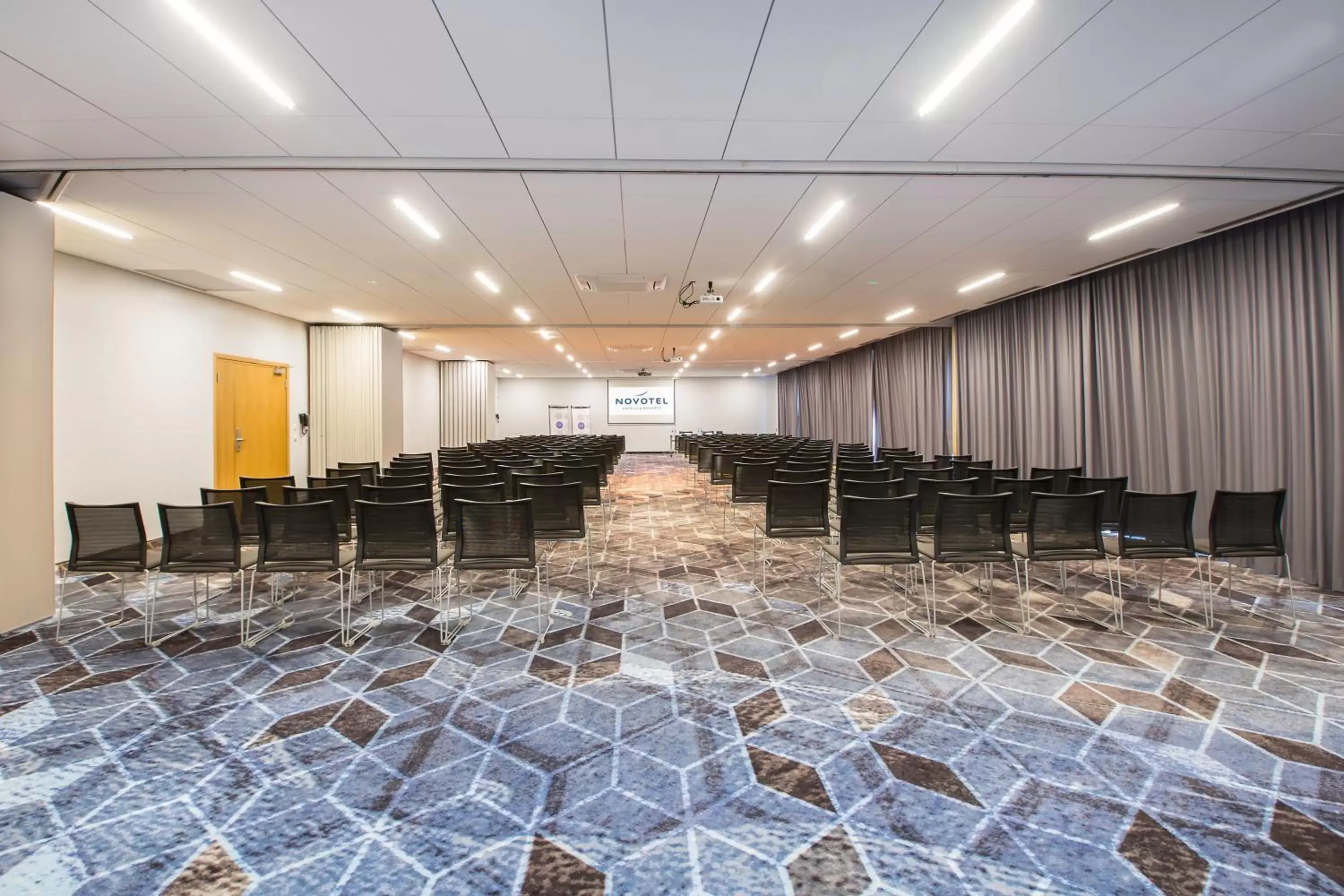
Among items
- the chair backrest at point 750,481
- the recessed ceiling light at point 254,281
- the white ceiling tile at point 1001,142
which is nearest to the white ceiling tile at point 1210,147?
the white ceiling tile at point 1001,142

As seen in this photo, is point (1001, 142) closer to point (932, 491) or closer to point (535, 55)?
point (932, 491)

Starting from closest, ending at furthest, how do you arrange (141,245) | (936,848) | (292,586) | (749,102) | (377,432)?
(936,848) < (749,102) < (292,586) < (141,245) < (377,432)

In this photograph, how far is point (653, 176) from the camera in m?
4.00

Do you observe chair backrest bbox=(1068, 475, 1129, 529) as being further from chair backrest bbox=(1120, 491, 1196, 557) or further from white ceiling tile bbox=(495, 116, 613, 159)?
white ceiling tile bbox=(495, 116, 613, 159)

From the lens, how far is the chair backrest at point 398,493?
471cm

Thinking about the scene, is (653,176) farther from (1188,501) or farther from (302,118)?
(1188,501)

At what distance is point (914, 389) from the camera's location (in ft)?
42.5

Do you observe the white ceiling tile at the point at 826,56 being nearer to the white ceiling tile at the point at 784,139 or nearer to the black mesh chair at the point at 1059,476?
the white ceiling tile at the point at 784,139

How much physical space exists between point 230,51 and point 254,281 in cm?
543

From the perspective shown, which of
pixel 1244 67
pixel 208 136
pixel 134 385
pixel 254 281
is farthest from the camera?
pixel 254 281

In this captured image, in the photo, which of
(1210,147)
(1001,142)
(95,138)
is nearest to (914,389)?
(1210,147)

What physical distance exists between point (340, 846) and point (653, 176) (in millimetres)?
4237

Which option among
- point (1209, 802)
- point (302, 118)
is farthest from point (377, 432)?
point (1209, 802)

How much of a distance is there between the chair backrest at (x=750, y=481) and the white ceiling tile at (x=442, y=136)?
400cm
